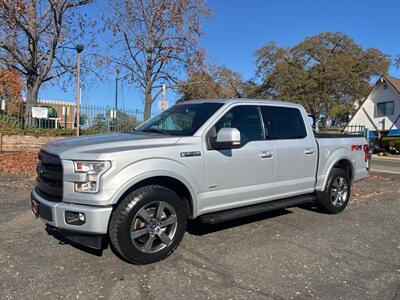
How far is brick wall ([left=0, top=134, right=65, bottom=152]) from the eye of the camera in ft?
Result: 54.7

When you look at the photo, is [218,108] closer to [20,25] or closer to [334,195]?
[334,195]

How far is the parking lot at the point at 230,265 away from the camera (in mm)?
3932

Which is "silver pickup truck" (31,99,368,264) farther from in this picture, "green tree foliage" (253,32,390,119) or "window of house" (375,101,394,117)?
"green tree foliage" (253,32,390,119)

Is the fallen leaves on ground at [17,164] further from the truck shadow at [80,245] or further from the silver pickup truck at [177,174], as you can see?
the silver pickup truck at [177,174]

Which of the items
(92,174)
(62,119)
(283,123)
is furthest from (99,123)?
(92,174)

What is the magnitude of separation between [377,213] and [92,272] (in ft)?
17.8

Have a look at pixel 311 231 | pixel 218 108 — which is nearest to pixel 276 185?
pixel 311 231

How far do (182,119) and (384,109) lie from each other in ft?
133

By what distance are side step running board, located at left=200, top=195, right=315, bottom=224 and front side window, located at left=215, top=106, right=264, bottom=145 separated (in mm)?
890

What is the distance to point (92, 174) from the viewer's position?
4184mm

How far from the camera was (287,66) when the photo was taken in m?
48.7

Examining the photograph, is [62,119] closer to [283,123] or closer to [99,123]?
[99,123]

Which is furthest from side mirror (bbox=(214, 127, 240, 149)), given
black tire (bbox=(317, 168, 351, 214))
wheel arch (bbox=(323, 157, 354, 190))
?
wheel arch (bbox=(323, 157, 354, 190))

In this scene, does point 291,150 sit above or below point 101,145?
below
